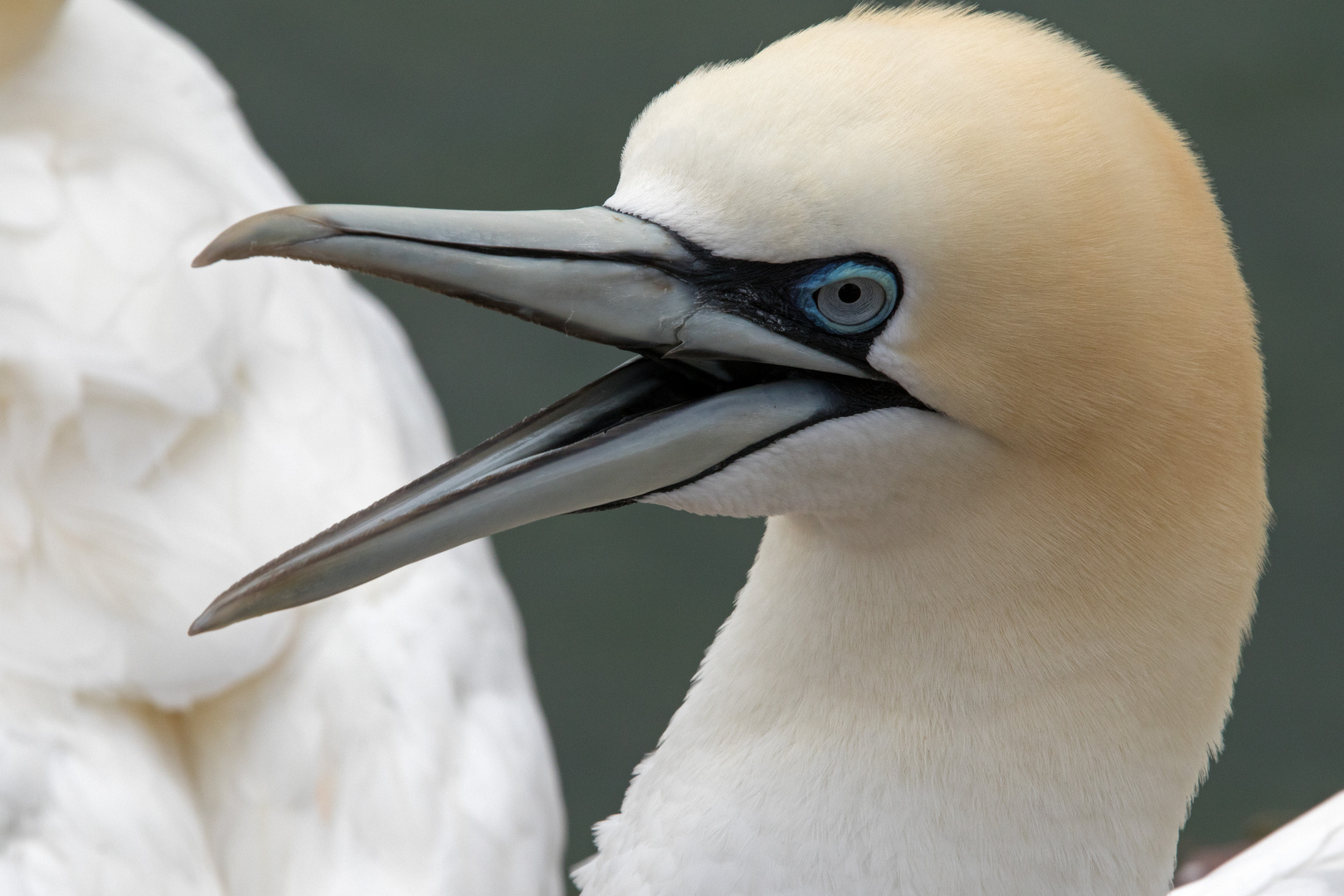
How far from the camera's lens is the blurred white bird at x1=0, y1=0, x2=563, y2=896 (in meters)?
2.83

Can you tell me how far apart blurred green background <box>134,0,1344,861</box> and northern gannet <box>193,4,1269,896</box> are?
9.49ft

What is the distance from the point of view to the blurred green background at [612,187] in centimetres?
497

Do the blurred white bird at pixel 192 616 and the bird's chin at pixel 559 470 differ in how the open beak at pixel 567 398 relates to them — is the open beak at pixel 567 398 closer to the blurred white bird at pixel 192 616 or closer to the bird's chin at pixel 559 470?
the bird's chin at pixel 559 470

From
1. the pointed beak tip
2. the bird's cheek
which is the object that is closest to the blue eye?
the bird's cheek

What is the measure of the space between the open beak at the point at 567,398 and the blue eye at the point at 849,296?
0.19 ft

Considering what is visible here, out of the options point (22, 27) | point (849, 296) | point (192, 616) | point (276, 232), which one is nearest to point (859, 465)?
point (849, 296)

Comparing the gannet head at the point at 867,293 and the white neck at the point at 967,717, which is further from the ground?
the gannet head at the point at 867,293

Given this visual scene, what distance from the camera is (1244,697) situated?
5.06 m

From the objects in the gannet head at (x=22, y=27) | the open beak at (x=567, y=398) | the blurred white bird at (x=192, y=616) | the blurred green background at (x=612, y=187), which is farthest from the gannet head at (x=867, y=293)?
the blurred green background at (x=612, y=187)

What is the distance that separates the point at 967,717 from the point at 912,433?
396 millimetres

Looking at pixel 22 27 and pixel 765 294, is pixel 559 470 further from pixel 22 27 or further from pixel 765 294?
pixel 22 27

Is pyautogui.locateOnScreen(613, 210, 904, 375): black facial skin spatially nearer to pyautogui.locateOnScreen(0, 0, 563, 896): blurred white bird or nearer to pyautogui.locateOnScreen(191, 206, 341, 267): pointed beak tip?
pyautogui.locateOnScreen(191, 206, 341, 267): pointed beak tip

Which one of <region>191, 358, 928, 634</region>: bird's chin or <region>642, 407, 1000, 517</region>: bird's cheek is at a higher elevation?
<region>191, 358, 928, 634</region>: bird's chin

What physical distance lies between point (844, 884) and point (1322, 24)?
5.04 m
